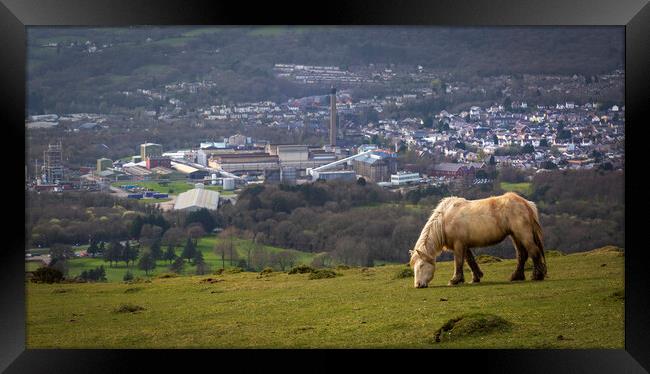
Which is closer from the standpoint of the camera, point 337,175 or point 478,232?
point 478,232

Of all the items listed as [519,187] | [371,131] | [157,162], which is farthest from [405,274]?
[157,162]

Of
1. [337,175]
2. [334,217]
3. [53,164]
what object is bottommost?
[334,217]

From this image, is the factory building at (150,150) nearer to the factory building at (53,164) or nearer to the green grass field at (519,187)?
the factory building at (53,164)

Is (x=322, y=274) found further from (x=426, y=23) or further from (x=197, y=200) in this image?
(x=426, y=23)

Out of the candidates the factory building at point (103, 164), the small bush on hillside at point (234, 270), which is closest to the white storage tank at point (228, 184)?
the small bush on hillside at point (234, 270)

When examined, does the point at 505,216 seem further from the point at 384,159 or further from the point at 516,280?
the point at 384,159

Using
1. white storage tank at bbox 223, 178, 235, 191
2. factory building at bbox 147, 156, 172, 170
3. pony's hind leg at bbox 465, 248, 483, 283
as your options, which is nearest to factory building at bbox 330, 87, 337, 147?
white storage tank at bbox 223, 178, 235, 191

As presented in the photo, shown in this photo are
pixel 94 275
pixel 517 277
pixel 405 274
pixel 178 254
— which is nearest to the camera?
pixel 517 277
